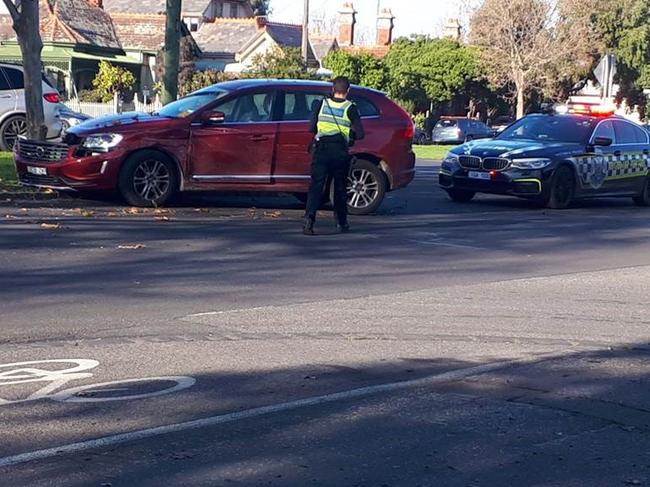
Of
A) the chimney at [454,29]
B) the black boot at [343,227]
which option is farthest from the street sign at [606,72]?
the chimney at [454,29]

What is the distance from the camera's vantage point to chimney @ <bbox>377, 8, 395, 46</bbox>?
236 feet

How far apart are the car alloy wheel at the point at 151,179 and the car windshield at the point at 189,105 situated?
28.4 inches

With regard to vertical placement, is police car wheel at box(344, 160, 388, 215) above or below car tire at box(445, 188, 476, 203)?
above

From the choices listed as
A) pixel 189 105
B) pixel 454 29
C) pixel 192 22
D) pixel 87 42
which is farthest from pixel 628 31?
pixel 189 105

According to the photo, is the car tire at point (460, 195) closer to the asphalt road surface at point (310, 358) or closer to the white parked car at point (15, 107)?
the asphalt road surface at point (310, 358)

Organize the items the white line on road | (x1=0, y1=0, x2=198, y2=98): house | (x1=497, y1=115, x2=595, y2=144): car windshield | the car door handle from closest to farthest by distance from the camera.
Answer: the white line on road < the car door handle < (x1=497, y1=115, x2=595, y2=144): car windshield < (x1=0, y1=0, x2=198, y2=98): house

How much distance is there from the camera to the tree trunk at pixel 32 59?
16938mm

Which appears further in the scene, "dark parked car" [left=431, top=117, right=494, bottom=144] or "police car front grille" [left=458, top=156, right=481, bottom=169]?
"dark parked car" [left=431, top=117, right=494, bottom=144]

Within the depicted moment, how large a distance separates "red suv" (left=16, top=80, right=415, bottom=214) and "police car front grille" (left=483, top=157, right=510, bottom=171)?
2.54 metres

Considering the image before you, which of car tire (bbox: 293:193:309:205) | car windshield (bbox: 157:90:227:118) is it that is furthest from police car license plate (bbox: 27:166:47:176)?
car tire (bbox: 293:193:309:205)

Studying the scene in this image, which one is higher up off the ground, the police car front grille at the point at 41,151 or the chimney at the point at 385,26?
the chimney at the point at 385,26

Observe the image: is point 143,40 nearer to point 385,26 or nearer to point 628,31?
point 385,26

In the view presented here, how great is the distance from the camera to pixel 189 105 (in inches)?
627

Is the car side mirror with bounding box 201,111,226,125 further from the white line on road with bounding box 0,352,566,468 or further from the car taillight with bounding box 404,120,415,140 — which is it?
the white line on road with bounding box 0,352,566,468
